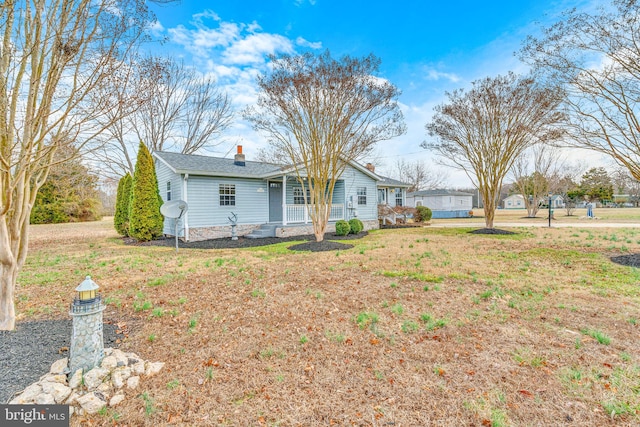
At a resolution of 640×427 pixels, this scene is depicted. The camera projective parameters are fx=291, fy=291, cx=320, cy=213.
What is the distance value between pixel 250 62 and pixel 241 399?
1096 centimetres

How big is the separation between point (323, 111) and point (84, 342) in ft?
29.0

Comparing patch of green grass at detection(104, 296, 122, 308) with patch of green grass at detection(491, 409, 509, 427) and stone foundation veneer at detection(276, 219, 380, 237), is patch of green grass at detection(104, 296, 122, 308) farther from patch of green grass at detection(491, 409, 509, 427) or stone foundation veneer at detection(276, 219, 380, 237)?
stone foundation veneer at detection(276, 219, 380, 237)

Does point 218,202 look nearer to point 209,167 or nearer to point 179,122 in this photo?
point 209,167

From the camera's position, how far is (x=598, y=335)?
329 cm

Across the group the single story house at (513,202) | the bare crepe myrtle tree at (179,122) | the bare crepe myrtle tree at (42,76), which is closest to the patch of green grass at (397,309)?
the bare crepe myrtle tree at (42,76)

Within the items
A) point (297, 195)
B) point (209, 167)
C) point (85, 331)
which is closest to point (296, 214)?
point (297, 195)

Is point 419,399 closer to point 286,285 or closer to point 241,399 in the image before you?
point 241,399

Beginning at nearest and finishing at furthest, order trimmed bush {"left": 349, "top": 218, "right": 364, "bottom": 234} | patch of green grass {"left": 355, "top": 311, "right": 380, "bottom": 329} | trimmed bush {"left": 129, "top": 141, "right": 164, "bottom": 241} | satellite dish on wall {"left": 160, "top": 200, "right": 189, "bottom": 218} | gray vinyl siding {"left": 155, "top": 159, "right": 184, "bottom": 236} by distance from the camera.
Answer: patch of green grass {"left": 355, "top": 311, "right": 380, "bottom": 329}
satellite dish on wall {"left": 160, "top": 200, "right": 189, "bottom": 218}
gray vinyl siding {"left": 155, "top": 159, "right": 184, "bottom": 236}
trimmed bush {"left": 129, "top": 141, "right": 164, "bottom": 241}
trimmed bush {"left": 349, "top": 218, "right": 364, "bottom": 234}

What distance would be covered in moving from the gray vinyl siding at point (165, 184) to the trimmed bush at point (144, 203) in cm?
53

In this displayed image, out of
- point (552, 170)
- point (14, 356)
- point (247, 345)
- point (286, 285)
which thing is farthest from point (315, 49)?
point (552, 170)

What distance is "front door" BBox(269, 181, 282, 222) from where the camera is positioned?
48.4 feet

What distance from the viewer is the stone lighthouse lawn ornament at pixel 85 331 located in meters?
2.54

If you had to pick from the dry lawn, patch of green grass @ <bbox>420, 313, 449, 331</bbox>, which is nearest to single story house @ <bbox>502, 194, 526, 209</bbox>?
the dry lawn

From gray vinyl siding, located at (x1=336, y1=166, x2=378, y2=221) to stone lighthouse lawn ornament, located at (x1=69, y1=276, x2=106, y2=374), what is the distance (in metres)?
13.8
